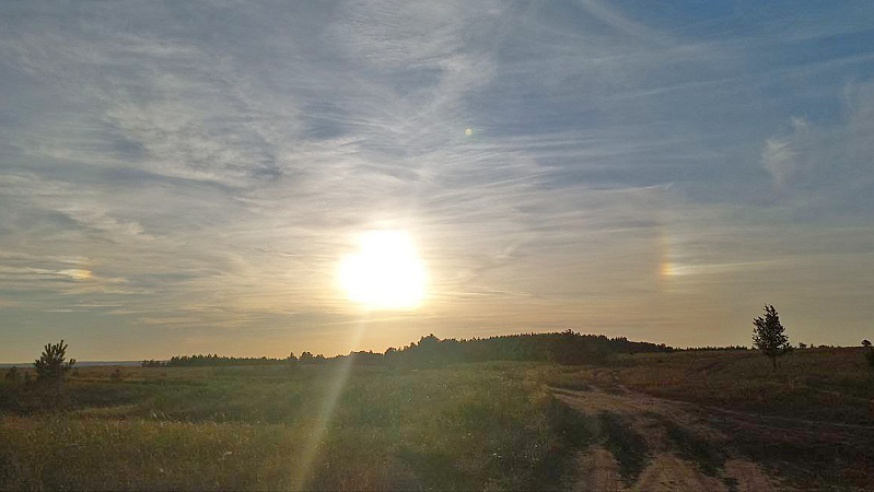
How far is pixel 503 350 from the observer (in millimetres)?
111750

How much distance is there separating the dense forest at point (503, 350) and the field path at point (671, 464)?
70.4m

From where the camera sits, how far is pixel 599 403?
29.8 metres

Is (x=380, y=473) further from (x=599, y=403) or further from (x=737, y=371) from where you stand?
(x=737, y=371)

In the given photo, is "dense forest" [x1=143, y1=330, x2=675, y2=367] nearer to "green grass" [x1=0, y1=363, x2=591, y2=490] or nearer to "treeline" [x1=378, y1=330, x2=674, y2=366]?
"treeline" [x1=378, y1=330, x2=674, y2=366]

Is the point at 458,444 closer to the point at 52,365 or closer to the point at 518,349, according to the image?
the point at 52,365

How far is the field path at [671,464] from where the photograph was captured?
544 inches

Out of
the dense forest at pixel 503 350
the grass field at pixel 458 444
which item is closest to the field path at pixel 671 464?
the grass field at pixel 458 444

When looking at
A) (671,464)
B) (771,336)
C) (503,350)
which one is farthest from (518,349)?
(671,464)

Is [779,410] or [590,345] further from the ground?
[590,345]

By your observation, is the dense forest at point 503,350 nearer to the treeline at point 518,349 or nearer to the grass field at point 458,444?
the treeline at point 518,349

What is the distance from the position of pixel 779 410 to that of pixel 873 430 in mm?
5910

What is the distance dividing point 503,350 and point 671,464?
96.8 meters

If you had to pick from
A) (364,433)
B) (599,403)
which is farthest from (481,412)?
(599,403)

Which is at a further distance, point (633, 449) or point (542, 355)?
point (542, 355)
